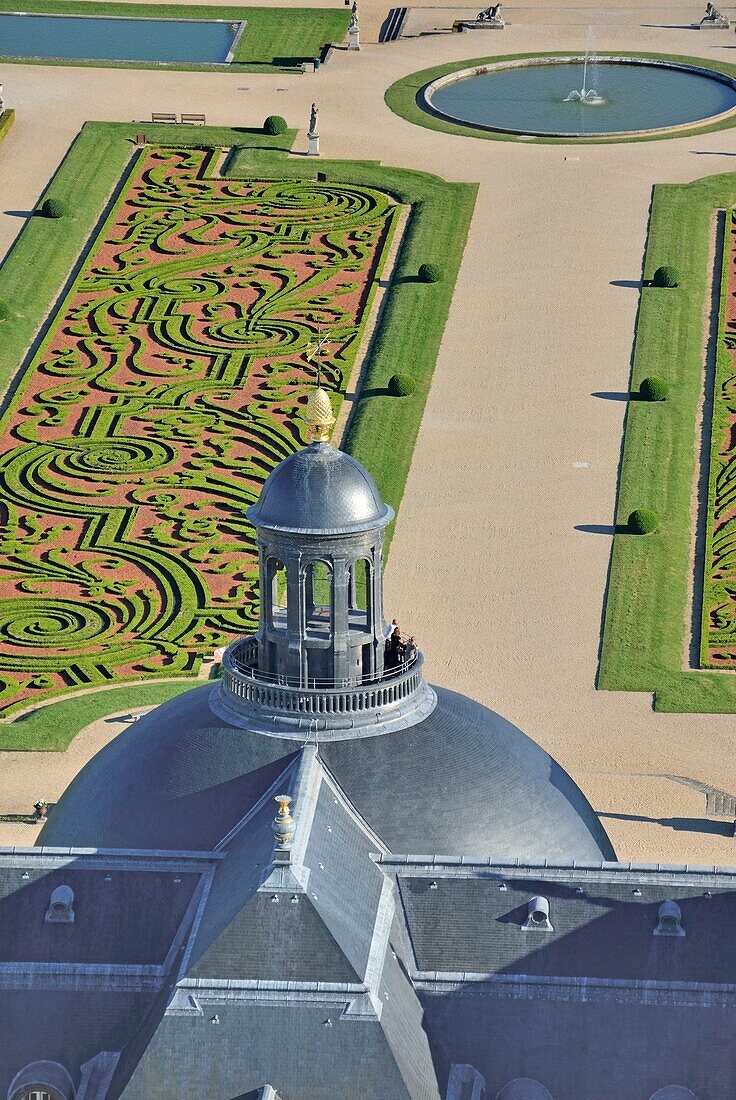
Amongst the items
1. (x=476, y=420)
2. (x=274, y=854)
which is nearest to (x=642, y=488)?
(x=476, y=420)

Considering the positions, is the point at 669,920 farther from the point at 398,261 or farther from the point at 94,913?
the point at 398,261

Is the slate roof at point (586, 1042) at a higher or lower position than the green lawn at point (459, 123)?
lower

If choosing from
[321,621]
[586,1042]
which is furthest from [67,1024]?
[321,621]

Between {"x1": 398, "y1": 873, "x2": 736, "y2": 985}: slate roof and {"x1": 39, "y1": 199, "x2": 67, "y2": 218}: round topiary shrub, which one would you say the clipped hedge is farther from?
{"x1": 398, "y1": 873, "x2": 736, "y2": 985}: slate roof

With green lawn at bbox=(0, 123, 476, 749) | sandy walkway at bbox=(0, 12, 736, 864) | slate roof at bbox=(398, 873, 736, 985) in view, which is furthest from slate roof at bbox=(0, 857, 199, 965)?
green lawn at bbox=(0, 123, 476, 749)

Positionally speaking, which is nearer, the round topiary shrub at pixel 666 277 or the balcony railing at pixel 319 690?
the balcony railing at pixel 319 690

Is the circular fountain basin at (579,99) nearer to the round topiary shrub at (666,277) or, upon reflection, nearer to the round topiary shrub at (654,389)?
the round topiary shrub at (666,277)

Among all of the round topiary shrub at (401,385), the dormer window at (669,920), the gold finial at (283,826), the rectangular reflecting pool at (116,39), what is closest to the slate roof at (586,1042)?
the dormer window at (669,920)
